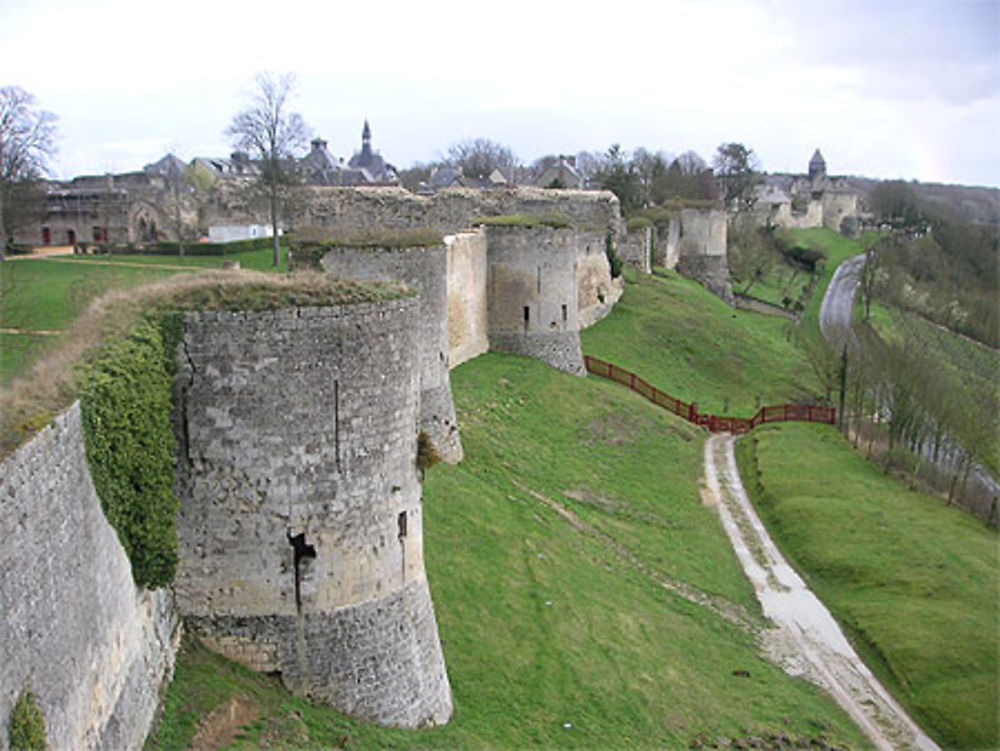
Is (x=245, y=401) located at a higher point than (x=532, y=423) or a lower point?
higher

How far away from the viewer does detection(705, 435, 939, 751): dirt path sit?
59.2 feet

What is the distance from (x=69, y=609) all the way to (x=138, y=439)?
→ 218cm

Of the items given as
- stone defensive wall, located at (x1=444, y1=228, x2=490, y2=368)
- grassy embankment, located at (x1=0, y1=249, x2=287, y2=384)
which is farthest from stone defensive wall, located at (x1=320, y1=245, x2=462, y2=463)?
stone defensive wall, located at (x1=444, y1=228, x2=490, y2=368)

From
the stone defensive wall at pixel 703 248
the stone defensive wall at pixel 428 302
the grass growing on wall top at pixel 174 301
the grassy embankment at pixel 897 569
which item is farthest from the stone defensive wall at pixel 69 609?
the stone defensive wall at pixel 703 248

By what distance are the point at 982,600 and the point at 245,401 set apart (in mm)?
19155

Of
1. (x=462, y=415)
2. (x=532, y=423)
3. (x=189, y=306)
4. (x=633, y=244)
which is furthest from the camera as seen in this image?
(x=633, y=244)

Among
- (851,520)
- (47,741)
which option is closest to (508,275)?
(851,520)

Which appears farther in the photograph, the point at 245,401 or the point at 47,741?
the point at 245,401

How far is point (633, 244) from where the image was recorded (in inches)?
2128

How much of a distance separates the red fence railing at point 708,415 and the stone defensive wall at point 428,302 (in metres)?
14.6

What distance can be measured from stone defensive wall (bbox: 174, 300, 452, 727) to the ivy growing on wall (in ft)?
0.90

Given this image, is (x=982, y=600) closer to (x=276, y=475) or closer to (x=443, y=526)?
(x=443, y=526)

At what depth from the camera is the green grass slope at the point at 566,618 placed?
1245 cm

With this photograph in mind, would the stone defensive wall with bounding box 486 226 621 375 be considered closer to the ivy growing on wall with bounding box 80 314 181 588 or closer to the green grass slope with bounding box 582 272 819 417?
the green grass slope with bounding box 582 272 819 417
